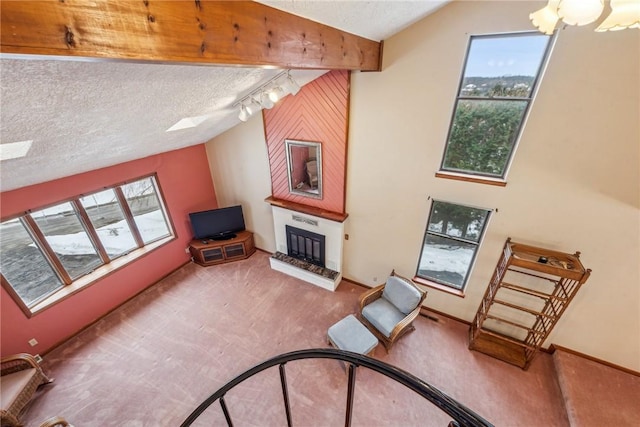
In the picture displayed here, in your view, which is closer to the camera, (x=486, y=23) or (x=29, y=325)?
(x=486, y=23)

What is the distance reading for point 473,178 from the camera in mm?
3176

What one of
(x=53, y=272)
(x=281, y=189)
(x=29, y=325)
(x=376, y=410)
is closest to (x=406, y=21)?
(x=281, y=189)

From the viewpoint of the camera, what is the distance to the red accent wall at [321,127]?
3613mm

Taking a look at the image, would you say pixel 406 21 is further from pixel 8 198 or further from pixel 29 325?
pixel 29 325

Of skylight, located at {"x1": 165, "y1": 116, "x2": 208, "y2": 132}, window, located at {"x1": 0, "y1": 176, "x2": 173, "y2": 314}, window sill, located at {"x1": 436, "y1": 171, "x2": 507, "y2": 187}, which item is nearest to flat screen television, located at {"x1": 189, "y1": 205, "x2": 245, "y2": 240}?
window, located at {"x1": 0, "y1": 176, "x2": 173, "y2": 314}

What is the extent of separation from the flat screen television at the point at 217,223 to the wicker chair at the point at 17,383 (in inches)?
111

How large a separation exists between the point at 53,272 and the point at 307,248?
12.9 feet

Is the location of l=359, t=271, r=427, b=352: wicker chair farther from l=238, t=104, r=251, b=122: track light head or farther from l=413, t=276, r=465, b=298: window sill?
l=238, t=104, r=251, b=122: track light head

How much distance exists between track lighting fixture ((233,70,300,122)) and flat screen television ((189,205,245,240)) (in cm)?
274

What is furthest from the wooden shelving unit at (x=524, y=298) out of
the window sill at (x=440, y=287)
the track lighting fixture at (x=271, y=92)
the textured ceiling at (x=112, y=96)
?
the track lighting fixture at (x=271, y=92)

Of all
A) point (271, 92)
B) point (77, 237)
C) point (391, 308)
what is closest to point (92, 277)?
point (77, 237)

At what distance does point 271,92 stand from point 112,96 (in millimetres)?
1490

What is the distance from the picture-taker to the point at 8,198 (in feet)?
10.1

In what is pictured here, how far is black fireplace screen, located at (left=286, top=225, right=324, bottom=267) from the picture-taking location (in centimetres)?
475
